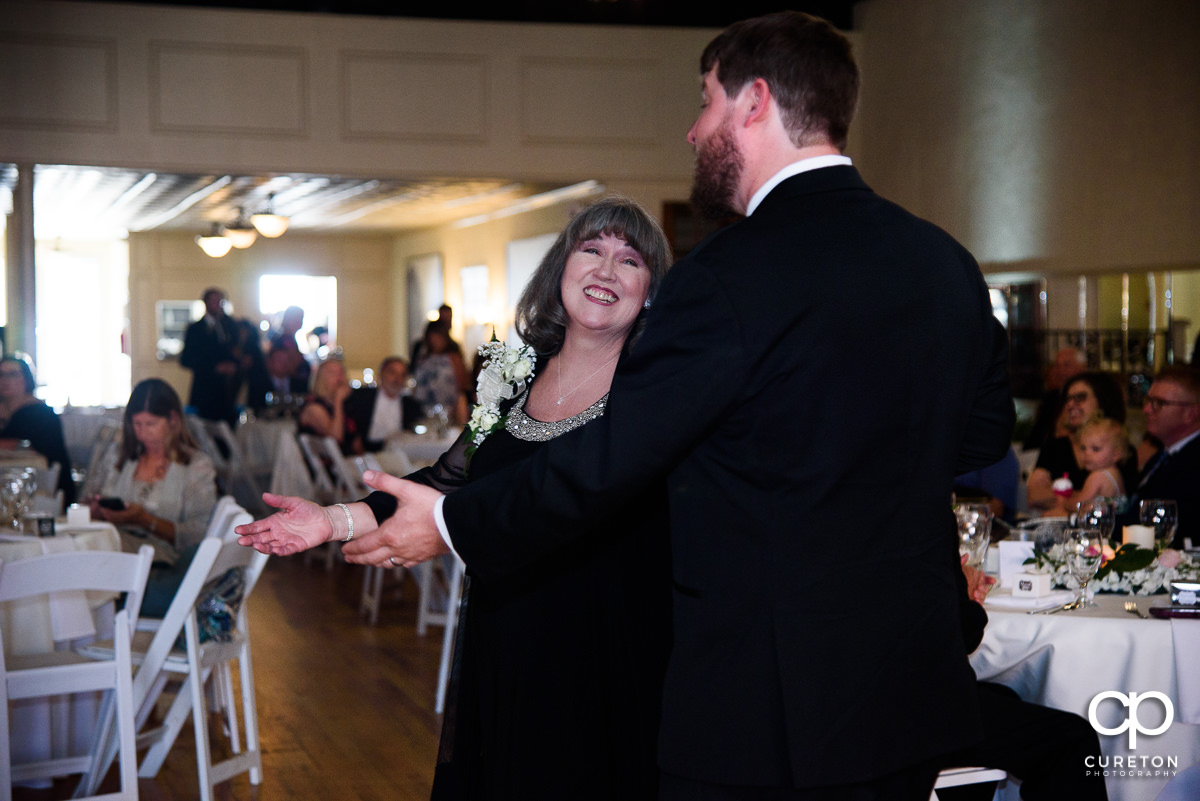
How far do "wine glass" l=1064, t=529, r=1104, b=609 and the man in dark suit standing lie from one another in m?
9.15

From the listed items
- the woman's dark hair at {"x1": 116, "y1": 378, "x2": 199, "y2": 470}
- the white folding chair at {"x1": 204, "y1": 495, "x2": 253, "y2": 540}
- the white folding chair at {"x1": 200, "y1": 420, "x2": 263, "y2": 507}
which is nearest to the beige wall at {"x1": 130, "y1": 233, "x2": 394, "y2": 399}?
the white folding chair at {"x1": 200, "y1": 420, "x2": 263, "y2": 507}

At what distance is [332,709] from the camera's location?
4.77 m

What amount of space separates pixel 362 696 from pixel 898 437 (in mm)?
3948

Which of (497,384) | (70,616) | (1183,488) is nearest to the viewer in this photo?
(497,384)

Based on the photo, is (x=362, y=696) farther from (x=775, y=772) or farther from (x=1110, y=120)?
(x=1110, y=120)

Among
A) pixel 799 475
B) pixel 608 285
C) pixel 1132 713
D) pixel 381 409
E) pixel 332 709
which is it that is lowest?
pixel 332 709

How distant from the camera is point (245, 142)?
933cm

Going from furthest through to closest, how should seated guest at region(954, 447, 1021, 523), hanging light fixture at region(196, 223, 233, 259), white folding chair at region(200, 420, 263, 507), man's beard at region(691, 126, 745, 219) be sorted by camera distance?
hanging light fixture at region(196, 223, 233, 259)
white folding chair at region(200, 420, 263, 507)
seated guest at region(954, 447, 1021, 523)
man's beard at region(691, 126, 745, 219)

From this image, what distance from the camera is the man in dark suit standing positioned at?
1088 centimetres

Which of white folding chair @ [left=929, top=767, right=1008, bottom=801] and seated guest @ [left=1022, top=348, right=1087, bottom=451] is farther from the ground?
seated guest @ [left=1022, top=348, right=1087, bottom=451]

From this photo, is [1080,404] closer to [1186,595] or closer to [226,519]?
[1186,595]

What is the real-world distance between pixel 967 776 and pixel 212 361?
9383mm

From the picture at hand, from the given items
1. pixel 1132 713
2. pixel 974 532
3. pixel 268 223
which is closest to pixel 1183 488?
pixel 974 532

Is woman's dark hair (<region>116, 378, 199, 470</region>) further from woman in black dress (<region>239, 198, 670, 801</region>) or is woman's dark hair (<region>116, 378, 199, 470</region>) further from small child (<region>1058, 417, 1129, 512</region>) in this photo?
small child (<region>1058, 417, 1129, 512</region>)
